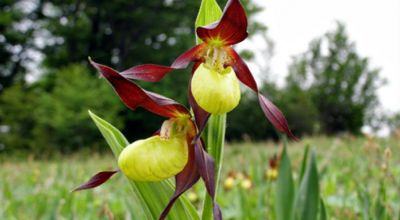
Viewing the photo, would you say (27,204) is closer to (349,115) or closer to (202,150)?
(202,150)

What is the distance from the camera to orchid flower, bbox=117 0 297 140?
0.56 metres

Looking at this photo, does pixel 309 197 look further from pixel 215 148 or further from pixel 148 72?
pixel 148 72

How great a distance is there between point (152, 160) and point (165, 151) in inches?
1.4

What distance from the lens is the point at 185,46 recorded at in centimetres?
1559

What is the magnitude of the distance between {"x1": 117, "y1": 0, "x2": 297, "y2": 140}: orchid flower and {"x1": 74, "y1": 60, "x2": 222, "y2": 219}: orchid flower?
3 centimetres

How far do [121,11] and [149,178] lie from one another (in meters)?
15.5

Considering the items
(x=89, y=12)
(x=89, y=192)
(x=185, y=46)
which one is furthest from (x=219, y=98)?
(x=89, y=12)

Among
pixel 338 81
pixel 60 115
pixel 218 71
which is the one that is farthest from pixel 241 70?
pixel 338 81

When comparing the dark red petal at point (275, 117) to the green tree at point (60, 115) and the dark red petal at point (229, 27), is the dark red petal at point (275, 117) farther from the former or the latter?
the green tree at point (60, 115)

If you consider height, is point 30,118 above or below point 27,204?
below

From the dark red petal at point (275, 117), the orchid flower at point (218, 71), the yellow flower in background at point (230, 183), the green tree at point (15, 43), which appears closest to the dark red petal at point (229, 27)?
the orchid flower at point (218, 71)

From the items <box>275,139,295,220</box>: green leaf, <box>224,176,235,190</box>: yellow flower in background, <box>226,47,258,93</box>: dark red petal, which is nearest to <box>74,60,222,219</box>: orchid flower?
<box>226,47,258,93</box>: dark red petal

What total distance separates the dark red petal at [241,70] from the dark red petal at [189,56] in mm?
44

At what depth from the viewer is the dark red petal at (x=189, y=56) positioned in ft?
2.06
